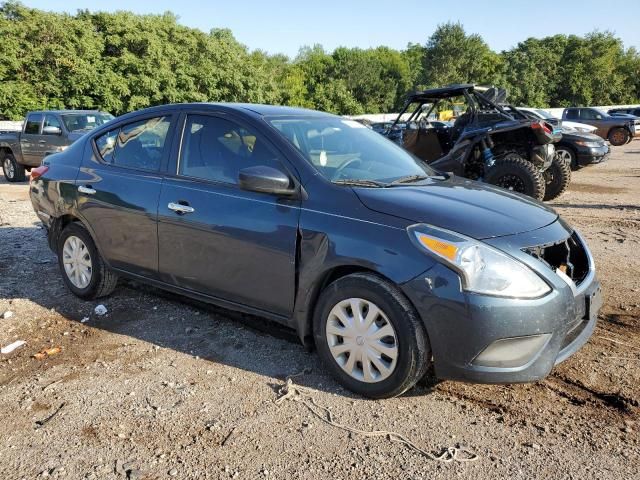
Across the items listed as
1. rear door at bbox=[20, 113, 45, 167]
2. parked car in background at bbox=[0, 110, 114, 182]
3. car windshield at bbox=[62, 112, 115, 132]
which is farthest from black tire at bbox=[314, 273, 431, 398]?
rear door at bbox=[20, 113, 45, 167]

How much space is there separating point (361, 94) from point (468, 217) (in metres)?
68.0

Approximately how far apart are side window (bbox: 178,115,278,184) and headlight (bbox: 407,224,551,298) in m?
1.24

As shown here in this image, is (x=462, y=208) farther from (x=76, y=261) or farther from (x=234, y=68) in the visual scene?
(x=234, y=68)

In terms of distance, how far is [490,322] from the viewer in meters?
2.83

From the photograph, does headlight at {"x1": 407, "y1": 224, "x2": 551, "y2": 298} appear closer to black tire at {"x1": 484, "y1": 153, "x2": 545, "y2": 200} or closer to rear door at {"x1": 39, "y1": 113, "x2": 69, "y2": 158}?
black tire at {"x1": 484, "y1": 153, "x2": 545, "y2": 200}

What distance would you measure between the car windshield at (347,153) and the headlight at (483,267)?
30.1 inches

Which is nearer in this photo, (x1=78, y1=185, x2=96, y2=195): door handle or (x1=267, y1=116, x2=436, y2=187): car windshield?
(x1=267, y1=116, x2=436, y2=187): car windshield

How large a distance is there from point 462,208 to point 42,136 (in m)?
13.0

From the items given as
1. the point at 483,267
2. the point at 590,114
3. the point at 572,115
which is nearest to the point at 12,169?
the point at 483,267

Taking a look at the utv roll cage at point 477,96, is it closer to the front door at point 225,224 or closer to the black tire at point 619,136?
the front door at point 225,224

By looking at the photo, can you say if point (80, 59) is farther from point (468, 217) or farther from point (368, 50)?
point (368, 50)

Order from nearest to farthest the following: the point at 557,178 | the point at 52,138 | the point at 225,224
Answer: the point at 225,224 < the point at 557,178 < the point at 52,138

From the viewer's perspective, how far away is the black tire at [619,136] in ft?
80.7

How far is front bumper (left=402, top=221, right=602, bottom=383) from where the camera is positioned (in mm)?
2838
